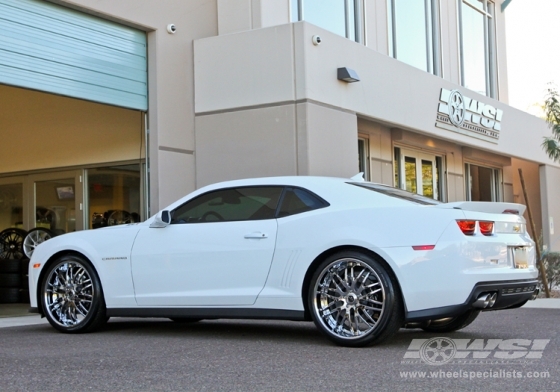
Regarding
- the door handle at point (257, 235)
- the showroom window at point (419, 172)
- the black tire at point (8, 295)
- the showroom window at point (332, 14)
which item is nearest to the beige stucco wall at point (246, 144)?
the showroom window at point (332, 14)

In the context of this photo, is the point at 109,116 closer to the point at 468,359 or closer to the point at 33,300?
the point at 33,300

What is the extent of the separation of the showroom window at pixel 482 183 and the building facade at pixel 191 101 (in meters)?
3.44

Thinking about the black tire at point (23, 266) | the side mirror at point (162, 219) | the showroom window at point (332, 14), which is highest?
the showroom window at point (332, 14)

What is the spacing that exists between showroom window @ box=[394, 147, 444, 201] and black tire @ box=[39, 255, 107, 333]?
35.7ft

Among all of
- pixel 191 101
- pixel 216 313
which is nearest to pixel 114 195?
pixel 191 101

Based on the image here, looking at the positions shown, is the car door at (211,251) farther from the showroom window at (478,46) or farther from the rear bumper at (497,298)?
the showroom window at (478,46)

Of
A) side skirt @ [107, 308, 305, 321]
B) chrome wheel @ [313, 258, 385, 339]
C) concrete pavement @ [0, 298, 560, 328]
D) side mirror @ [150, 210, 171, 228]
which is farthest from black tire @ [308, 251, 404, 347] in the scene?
concrete pavement @ [0, 298, 560, 328]

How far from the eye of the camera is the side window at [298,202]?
678 centimetres

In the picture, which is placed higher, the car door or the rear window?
the rear window

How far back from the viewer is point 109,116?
47.1 ft

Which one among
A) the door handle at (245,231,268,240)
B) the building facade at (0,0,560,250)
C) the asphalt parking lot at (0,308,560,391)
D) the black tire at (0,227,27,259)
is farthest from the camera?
the black tire at (0,227,27,259)

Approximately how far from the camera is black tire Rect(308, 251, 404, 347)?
6.12 metres

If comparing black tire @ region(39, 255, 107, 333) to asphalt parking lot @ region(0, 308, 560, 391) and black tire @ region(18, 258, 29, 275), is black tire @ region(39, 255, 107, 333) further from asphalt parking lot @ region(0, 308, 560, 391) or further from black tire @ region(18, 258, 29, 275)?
black tire @ region(18, 258, 29, 275)

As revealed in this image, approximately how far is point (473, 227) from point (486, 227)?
0.53ft
